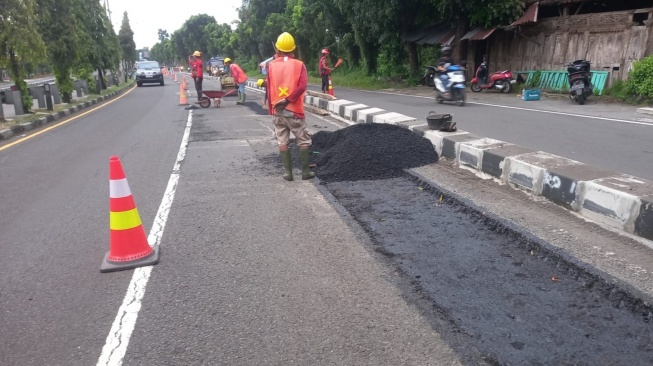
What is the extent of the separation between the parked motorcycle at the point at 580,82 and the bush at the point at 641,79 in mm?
1006

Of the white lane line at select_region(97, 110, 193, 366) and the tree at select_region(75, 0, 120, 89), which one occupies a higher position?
the tree at select_region(75, 0, 120, 89)

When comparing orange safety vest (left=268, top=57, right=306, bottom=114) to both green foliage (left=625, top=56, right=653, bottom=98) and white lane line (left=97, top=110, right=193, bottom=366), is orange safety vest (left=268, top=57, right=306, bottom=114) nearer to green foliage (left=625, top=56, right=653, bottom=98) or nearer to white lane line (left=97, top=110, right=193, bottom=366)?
white lane line (left=97, top=110, right=193, bottom=366)

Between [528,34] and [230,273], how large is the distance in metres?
18.5

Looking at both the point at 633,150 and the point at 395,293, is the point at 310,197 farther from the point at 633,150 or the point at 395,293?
the point at 633,150

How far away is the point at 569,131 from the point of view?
916 cm

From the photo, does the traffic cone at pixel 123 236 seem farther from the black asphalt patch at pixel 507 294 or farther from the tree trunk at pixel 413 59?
the tree trunk at pixel 413 59

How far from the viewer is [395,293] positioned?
3205mm

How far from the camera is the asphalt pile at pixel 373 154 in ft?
20.6

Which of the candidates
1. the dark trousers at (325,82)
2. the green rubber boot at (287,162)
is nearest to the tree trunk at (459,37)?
the dark trousers at (325,82)

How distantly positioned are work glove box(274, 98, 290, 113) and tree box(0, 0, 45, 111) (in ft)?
36.5

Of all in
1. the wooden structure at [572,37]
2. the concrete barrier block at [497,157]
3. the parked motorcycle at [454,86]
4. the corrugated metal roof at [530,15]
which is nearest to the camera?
the concrete barrier block at [497,157]

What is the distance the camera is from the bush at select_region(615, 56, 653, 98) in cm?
1289

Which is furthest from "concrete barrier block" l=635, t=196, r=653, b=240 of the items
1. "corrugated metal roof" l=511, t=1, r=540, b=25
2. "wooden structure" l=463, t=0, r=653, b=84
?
"corrugated metal roof" l=511, t=1, r=540, b=25

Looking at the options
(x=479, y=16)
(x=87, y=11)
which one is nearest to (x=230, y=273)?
(x=479, y=16)
